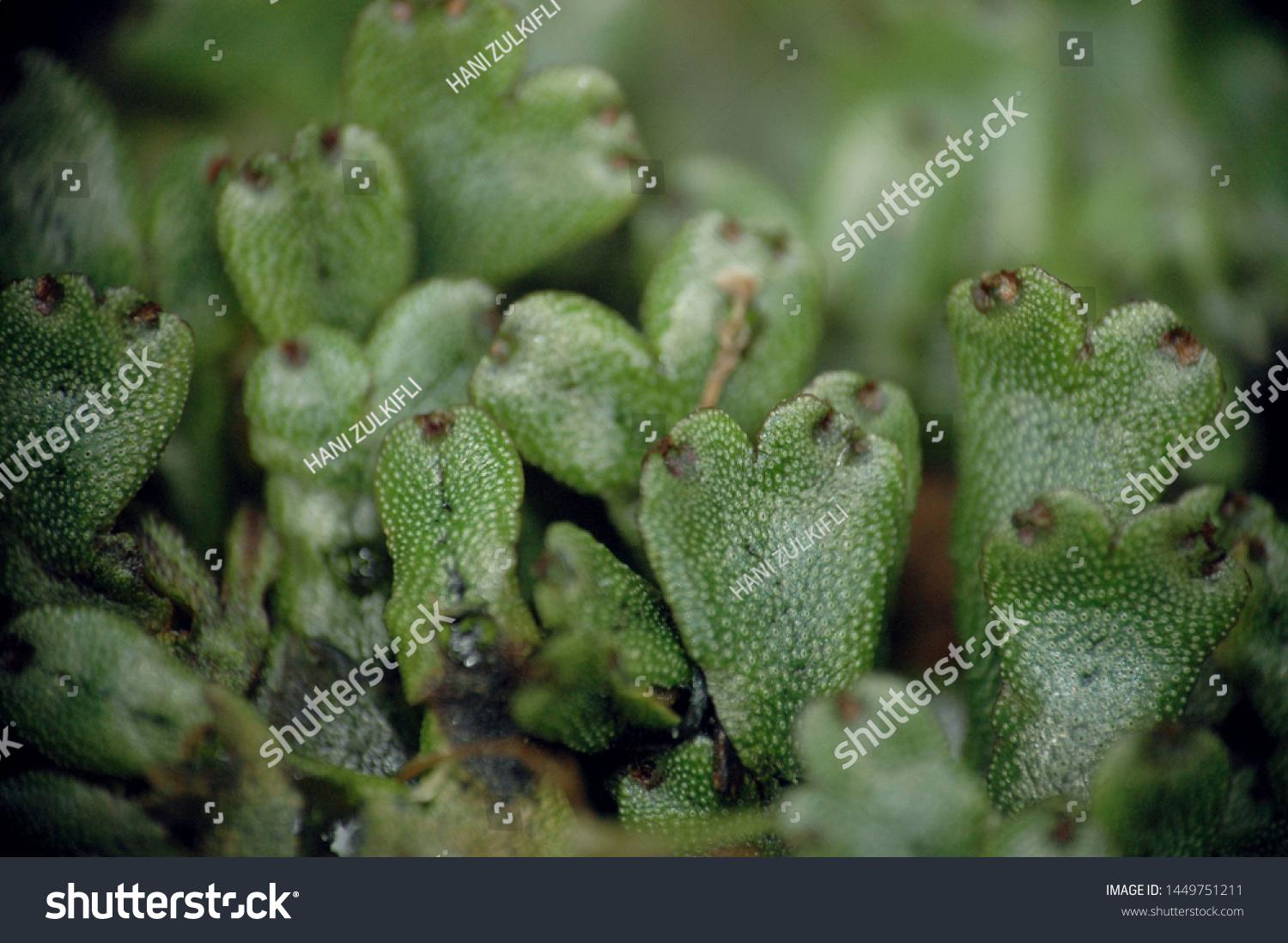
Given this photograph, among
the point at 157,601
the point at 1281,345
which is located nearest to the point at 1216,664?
the point at 1281,345
